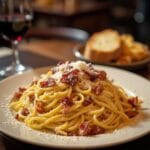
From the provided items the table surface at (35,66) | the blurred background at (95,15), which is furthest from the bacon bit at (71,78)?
the blurred background at (95,15)

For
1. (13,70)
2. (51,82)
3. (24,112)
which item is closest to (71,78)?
(51,82)

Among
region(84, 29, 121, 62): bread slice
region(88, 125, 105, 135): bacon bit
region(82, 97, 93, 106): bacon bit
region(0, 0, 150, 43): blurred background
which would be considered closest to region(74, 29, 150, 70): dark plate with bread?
region(84, 29, 121, 62): bread slice

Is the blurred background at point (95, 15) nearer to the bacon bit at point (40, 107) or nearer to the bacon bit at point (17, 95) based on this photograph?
the bacon bit at point (17, 95)

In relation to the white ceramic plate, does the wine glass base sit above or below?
below

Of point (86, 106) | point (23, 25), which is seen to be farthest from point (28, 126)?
point (23, 25)

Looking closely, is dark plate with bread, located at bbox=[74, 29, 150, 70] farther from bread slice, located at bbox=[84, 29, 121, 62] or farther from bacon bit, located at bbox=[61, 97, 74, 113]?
bacon bit, located at bbox=[61, 97, 74, 113]

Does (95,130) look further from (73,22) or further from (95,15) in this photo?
(95,15)

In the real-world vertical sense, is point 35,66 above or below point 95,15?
above
